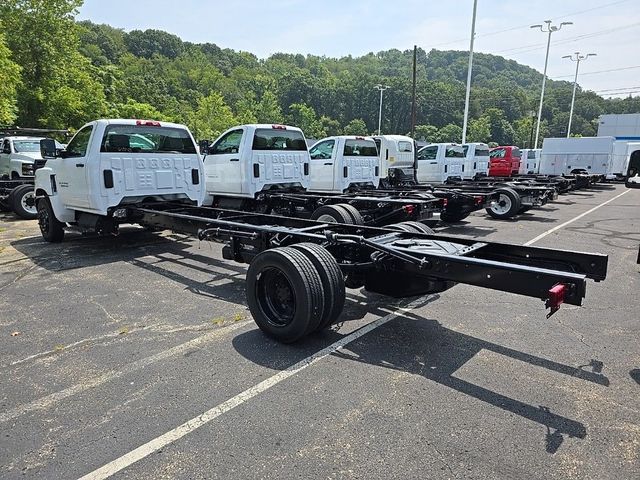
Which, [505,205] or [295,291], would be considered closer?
[295,291]

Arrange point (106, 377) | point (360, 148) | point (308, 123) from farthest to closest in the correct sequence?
point (308, 123), point (360, 148), point (106, 377)

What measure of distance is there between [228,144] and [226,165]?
51cm

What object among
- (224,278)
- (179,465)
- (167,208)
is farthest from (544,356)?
(167,208)

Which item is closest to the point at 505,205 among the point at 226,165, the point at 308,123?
the point at 226,165

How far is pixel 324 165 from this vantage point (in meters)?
12.1

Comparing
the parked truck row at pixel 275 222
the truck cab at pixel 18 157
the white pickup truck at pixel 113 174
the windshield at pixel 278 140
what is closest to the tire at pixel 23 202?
the truck cab at pixel 18 157

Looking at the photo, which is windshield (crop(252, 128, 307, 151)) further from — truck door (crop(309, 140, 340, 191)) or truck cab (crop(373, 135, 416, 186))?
truck cab (crop(373, 135, 416, 186))

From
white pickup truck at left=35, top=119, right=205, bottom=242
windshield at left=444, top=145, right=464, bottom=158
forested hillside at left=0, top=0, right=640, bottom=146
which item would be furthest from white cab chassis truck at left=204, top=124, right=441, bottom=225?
forested hillside at left=0, top=0, right=640, bottom=146

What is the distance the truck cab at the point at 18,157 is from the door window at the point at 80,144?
790cm

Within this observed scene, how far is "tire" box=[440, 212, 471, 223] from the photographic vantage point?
1140cm

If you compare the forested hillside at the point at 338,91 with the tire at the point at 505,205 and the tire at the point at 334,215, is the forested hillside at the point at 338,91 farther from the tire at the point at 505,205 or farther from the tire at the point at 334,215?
the tire at the point at 334,215

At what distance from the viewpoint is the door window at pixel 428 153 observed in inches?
768

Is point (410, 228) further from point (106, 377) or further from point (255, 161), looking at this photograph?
point (255, 161)

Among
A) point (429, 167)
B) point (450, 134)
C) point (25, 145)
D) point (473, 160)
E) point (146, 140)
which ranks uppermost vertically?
point (450, 134)
